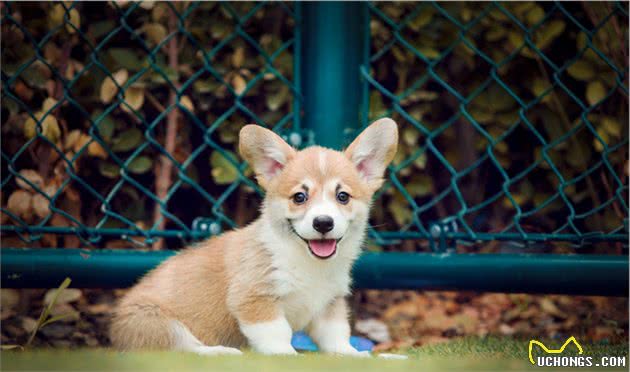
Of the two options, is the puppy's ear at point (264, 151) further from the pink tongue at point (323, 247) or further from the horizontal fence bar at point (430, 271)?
the horizontal fence bar at point (430, 271)

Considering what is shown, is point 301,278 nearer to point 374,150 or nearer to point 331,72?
point 374,150

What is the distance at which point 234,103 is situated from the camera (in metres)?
3.07

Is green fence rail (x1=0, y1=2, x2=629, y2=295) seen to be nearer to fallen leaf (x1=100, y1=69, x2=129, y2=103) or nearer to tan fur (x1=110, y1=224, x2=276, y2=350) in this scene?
fallen leaf (x1=100, y1=69, x2=129, y2=103)

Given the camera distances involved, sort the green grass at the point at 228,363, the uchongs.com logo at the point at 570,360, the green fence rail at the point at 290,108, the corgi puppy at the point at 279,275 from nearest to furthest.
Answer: the green grass at the point at 228,363
the uchongs.com logo at the point at 570,360
the corgi puppy at the point at 279,275
the green fence rail at the point at 290,108

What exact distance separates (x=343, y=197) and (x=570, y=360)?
2.27 ft

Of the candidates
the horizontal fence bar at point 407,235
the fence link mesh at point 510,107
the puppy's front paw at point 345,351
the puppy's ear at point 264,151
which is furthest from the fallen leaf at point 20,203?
the puppy's front paw at point 345,351

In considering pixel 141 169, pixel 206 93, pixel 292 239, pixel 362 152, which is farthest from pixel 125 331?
pixel 206 93

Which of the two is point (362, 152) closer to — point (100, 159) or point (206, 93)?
point (206, 93)

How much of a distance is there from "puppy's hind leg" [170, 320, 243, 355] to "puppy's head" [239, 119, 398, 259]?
1.11ft

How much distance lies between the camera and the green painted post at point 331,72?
2.54 m

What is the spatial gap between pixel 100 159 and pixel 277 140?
124 centimetres

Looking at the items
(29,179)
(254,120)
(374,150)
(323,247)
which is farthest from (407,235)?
(29,179)

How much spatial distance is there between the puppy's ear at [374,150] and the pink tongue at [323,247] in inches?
10.3

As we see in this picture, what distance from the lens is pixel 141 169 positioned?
2.99 metres
